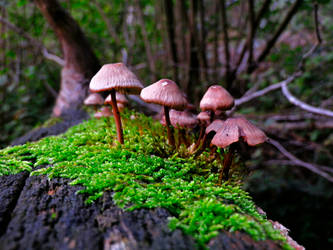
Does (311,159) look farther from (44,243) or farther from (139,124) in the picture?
(44,243)

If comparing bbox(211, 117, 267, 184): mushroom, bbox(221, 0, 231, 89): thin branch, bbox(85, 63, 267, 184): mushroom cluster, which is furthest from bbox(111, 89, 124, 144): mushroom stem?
bbox(221, 0, 231, 89): thin branch

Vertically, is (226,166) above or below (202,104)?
below

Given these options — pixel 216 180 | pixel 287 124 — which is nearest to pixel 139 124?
pixel 216 180

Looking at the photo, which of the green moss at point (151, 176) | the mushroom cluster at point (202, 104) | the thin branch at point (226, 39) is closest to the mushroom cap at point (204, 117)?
the mushroom cluster at point (202, 104)

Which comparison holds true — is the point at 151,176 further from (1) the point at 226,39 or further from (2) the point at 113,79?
(1) the point at 226,39

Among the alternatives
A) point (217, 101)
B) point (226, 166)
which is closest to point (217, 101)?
point (217, 101)
